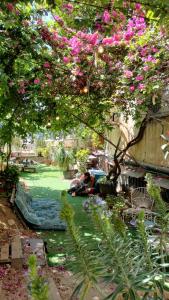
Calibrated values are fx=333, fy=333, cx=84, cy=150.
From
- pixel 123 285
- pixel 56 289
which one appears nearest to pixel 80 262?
pixel 123 285

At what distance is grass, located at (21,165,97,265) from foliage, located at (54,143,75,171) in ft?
1.84

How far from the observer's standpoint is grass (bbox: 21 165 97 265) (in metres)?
6.60

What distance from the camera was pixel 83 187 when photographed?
43.5ft

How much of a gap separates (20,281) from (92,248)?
10.9 ft

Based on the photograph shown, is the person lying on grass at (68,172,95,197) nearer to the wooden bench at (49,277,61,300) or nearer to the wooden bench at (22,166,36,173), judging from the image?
the wooden bench at (22,166,36,173)

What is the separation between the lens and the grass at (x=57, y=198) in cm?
660

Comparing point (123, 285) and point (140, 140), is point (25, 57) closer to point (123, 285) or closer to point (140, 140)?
point (140, 140)

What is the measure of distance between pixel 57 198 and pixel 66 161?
20.2 ft

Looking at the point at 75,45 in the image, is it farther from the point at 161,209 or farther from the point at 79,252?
the point at 79,252

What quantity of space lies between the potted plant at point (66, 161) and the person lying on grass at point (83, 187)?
357 centimetres

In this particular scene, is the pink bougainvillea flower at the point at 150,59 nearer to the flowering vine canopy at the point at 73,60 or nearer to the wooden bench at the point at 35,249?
the flowering vine canopy at the point at 73,60

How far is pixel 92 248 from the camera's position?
2348 mm

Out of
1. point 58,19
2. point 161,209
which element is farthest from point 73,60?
point 161,209

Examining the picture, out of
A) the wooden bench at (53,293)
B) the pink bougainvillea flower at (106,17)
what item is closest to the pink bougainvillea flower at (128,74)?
the pink bougainvillea flower at (106,17)
